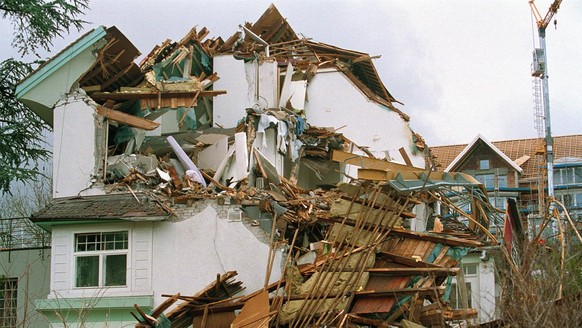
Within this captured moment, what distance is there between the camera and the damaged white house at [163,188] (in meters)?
17.5

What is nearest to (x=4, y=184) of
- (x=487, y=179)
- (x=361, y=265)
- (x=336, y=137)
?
(x=336, y=137)

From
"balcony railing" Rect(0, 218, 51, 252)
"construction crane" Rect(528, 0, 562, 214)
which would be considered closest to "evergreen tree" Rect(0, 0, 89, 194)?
"balcony railing" Rect(0, 218, 51, 252)

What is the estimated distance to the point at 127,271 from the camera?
1781cm

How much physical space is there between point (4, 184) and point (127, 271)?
723 centimetres

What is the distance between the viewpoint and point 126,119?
1889 centimetres

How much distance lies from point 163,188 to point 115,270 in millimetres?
2045

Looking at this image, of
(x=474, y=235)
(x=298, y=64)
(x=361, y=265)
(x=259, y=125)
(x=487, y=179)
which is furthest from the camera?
(x=487, y=179)

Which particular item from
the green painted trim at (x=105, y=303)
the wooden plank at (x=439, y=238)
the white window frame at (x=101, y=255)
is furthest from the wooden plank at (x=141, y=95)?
the wooden plank at (x=439, y=238)

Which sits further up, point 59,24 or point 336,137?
point 59,24

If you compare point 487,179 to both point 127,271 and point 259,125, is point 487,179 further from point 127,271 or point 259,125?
point 127,271

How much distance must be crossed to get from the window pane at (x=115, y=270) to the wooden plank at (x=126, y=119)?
9.89 ft

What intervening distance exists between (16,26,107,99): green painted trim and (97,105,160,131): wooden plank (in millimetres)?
1410

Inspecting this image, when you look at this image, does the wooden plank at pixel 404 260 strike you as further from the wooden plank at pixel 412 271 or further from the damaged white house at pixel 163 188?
the wooden plank at pixel 412 271

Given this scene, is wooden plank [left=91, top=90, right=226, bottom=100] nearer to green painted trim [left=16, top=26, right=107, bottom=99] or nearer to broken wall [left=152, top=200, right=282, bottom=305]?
green painted trim [left=16, top=26, right=107, bottom=99]
